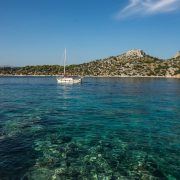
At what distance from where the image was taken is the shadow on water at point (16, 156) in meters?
18.5

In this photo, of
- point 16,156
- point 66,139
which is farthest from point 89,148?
point 16,156

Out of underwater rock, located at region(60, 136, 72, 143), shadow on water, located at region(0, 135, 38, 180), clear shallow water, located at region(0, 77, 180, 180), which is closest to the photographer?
shadow on water, located at region(0, 135, 38, 180)

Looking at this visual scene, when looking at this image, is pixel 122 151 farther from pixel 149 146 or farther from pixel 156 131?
pixel 156 131

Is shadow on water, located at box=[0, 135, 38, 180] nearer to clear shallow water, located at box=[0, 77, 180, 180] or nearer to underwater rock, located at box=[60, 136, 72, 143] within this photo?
clear shallow water, located at box=[0, 77, 180, 180]

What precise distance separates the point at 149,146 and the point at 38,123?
14.9 meters

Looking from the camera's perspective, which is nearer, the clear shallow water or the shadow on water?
the shadow on water

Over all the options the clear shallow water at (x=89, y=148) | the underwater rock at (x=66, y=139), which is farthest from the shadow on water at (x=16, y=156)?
the underwater rock at (x=66, y=139)

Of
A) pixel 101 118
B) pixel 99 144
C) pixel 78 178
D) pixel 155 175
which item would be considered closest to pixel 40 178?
pixel 78 178

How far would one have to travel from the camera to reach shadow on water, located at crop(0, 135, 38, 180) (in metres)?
18.5

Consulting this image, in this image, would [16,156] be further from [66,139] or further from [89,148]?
[66,139]

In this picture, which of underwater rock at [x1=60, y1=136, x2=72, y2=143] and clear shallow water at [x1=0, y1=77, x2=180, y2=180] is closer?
clear shallow water at [x1=0, y1=77, x2=180, y2=180]

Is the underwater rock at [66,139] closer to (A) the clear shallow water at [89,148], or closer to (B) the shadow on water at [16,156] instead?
(A) the clear shallow water at [89,148]

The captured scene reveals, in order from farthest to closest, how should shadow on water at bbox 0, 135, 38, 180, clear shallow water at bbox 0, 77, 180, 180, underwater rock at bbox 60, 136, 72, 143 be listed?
underwater rock at bbox 60, 136, 72, 143 → clear shallow water at bbox 0, 77, 180, 180 → shadow on water at bbox 0, 135, 38, 180


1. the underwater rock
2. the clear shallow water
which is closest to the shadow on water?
the clear shallow water
